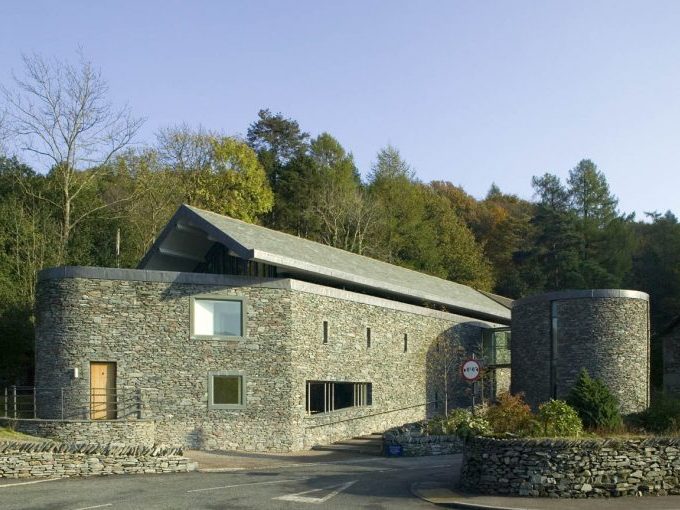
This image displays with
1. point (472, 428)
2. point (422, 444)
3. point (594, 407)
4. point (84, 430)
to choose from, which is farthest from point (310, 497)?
point (84, 430)

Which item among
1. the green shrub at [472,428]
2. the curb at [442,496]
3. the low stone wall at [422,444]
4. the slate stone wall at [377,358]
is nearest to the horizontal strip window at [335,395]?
the slate stone wall at [377,358]

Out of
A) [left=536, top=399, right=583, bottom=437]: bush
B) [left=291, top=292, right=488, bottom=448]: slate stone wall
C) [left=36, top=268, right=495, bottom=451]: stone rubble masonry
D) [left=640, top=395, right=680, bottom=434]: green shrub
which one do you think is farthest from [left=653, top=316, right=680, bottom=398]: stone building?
[left=536, top=399, right=583, bottom=437]: bush

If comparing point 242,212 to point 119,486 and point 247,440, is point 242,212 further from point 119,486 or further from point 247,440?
point 119,486

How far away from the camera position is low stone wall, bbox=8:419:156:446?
2681 cm

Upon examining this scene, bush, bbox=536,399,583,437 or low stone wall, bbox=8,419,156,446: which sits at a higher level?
bush, bbox=536,399,583,437

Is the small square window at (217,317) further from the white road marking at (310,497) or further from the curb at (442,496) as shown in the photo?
the curb at (442,496)

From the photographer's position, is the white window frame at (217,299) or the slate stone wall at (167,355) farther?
the white window frame at (217,299)

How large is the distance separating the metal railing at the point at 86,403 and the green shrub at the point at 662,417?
1594 centimetres

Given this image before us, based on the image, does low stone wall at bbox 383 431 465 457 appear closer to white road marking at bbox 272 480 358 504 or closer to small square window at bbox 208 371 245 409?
small square window at bbox 208 371 245 409

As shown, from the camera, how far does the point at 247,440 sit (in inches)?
1155

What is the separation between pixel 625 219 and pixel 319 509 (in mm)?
61663

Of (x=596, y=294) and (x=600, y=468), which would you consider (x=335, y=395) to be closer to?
(x=596, y=294)

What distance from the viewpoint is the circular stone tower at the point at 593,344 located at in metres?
35.8

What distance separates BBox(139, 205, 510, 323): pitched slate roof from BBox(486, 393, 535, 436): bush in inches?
409
